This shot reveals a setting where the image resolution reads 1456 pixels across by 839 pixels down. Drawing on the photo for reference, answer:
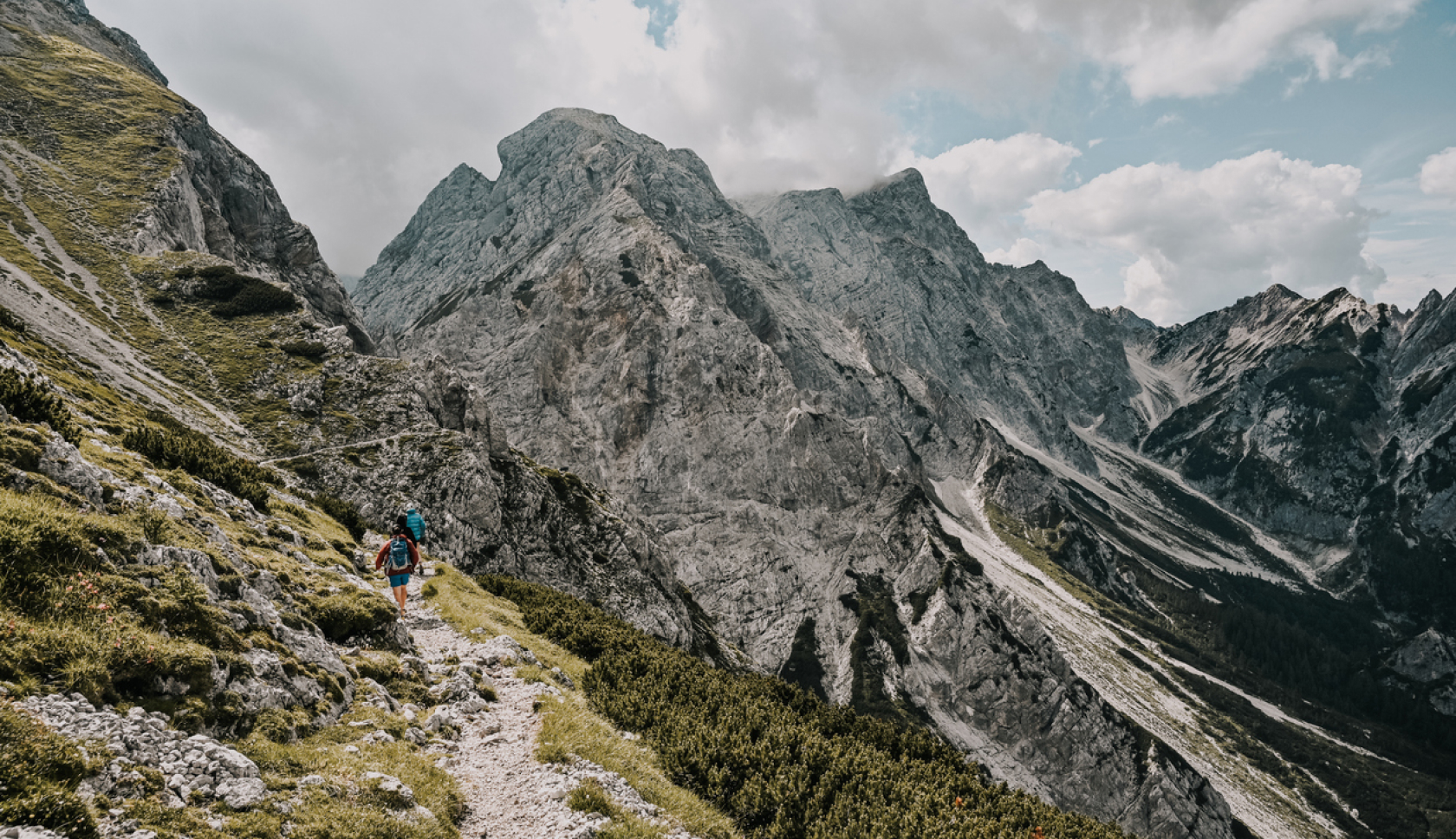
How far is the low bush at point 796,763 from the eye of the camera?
602 inches

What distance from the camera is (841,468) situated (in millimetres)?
199125

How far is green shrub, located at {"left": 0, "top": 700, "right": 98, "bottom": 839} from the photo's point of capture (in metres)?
7.16

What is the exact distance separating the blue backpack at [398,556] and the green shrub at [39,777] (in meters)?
15.0

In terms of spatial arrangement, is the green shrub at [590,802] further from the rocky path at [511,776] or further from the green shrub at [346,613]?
the green shrub at [346,613]

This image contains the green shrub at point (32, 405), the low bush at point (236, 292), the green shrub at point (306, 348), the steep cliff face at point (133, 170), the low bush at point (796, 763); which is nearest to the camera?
the low bush at point (796, 763)

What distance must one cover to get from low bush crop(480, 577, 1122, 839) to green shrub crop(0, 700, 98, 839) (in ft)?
38.3

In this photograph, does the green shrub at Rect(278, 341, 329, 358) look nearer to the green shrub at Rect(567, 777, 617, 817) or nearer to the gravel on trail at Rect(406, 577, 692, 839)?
the gravel on trail at Rect(406, 577, 692, 839)

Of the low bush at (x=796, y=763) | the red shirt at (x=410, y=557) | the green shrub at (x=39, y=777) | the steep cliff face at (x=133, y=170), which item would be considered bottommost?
the red shirt at (x=410, y=557)

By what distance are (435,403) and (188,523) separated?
57.9 meters

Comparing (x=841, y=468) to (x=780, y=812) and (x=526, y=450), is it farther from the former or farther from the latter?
(x=780, y=812)

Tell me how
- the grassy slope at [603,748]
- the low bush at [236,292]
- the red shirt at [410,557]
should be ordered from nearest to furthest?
the grassy slope at [603,748], the red shirt at [410,557], the low bush at [236,292]

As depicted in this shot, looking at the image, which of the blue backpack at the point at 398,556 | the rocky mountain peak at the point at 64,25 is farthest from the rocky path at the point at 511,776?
the rocky mountain peak at the point at 64,25

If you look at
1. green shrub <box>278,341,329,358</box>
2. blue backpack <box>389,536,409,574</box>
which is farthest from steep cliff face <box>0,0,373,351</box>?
blue backpack <box>389,536,409,574</box>

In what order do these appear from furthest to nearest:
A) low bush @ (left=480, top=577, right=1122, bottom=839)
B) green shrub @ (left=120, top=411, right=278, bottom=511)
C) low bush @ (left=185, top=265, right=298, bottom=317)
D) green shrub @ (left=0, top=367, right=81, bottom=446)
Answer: low bush @ (left=185, top=265, right=298, bottom=317) < green shrub @ (left=120, top=411, right=278, bottom=511) < green shrub @ (left=0, top=367, right=81, bottom=446) < low bush @ (left=480, top=577, right=1122, bottom=839)
